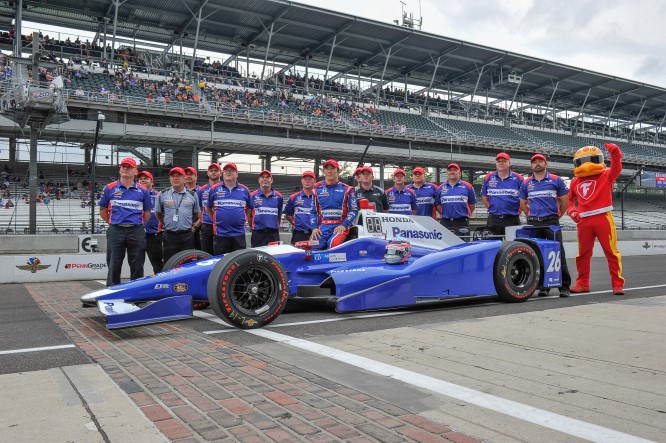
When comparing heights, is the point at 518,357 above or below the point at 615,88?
below

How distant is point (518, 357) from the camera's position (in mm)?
3842

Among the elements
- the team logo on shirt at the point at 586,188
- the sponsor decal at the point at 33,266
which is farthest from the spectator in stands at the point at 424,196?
the sponsor decal at the point at 33,266

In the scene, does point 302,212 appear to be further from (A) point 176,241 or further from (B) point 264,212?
(A) point 176,241

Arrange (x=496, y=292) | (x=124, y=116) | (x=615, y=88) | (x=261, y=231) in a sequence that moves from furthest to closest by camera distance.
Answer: (x=615, y=88) → (x=124, y=116) → (x=261, y=231) → (x=496, y=292)

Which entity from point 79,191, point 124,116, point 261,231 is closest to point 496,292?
point 261,231

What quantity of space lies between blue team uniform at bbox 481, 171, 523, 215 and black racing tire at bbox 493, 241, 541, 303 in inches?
46.9

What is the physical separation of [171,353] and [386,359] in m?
1.67

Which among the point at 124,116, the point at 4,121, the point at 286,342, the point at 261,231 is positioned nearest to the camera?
the point at 286,342

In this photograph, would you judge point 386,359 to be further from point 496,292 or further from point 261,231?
point 261,231

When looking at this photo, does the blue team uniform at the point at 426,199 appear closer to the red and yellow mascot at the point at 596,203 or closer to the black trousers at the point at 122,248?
the red and yellow mascot at the point at 596,203

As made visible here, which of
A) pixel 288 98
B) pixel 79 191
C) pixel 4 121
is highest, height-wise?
pixel 288 98

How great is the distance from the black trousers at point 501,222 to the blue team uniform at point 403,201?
4.84 feet

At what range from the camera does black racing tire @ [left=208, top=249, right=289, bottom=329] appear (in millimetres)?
5070

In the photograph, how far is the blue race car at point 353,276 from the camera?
516 centimetres
